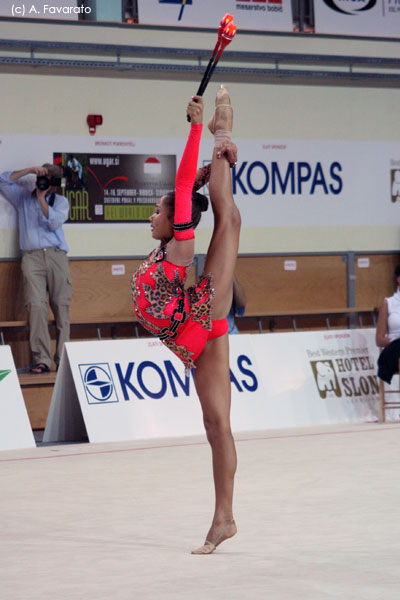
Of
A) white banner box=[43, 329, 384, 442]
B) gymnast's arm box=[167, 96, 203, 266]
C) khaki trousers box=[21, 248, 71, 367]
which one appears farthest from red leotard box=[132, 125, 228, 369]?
khaki trousers box=[21, 248, 71, 367]

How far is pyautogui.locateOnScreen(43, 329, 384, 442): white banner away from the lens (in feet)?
26.7

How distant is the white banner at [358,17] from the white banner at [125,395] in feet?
13.6

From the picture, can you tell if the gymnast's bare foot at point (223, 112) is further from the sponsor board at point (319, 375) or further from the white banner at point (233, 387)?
the sponsor board at point (319, 375)

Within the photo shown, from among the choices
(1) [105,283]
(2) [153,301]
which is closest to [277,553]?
(2) [153,301]

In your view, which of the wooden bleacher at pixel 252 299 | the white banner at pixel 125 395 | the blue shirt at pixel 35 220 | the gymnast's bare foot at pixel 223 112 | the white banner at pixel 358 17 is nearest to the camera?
the gymnast's bare foot at pixel 223 112

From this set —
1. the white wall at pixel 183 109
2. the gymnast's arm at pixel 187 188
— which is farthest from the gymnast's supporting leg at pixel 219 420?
the white wall at pixel 183 109

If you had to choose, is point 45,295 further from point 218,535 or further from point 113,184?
point 218,535

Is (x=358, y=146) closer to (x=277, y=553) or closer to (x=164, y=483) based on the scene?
(x=164, y=483)

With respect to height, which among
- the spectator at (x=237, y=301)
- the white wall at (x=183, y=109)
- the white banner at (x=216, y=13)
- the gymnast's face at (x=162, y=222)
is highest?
the white banner at (x=216, y=13)

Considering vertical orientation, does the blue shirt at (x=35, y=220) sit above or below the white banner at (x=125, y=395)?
above

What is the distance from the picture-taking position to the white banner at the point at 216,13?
10.0m

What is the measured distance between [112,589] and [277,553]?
2.73ft

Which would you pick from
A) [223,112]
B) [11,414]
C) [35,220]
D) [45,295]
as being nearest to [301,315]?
[45,295]

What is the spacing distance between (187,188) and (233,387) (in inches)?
182
